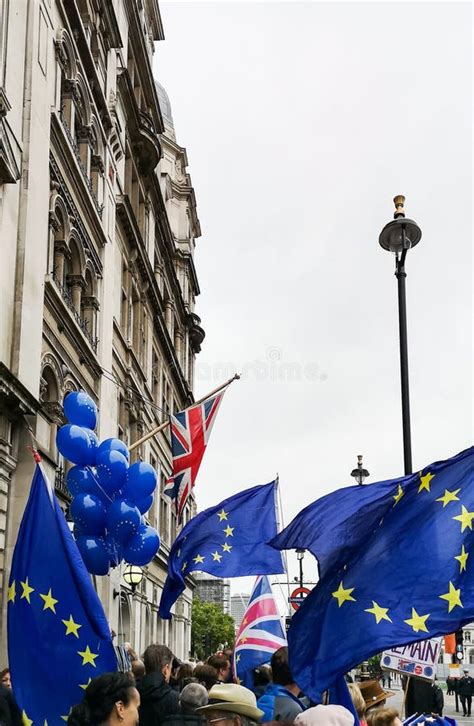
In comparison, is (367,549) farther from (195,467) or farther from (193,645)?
(193,645)

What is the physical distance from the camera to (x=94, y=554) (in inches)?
539

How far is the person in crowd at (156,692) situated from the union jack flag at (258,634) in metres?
4.62

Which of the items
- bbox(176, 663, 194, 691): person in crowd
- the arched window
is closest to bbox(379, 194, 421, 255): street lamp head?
bbox(176, 663, 194, 691): person in crowd

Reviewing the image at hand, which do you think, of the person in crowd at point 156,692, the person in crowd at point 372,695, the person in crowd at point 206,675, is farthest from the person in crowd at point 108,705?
the person in crowd at point 206,675

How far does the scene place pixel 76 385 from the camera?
22281mm

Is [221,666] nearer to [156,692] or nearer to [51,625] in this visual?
[156,692]

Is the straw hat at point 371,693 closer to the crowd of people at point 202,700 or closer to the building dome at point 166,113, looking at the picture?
the crowd of people at point 202,700

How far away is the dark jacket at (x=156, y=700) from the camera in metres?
7.51

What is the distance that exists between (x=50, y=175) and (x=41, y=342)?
380cm

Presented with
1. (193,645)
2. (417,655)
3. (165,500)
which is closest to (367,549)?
(417,655)

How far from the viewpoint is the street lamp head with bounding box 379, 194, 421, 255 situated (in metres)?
13.7

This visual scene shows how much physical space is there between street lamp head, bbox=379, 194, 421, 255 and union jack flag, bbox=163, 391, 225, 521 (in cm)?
796

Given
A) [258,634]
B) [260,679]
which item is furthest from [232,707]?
[258,634]

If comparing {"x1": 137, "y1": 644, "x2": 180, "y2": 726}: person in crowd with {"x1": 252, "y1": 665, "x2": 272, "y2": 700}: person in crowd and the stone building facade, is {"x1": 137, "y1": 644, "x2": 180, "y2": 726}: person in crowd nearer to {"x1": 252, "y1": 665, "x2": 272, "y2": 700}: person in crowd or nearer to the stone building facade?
{"x1": 252, "y1": 665, "x2": 272, "y2": 700}: person in crowd
